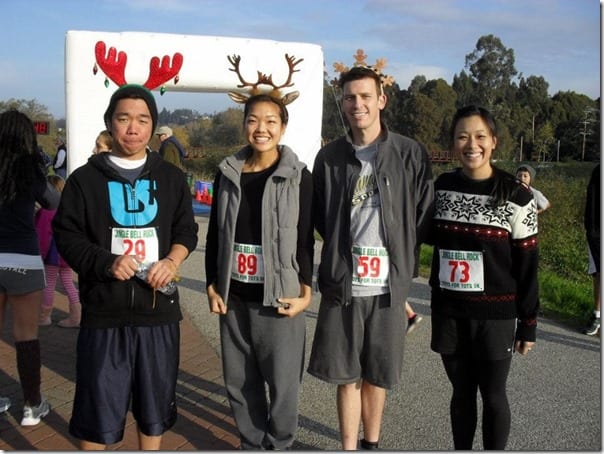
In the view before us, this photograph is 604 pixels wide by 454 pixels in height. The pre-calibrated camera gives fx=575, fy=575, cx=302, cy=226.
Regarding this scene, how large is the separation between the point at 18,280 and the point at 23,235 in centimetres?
25

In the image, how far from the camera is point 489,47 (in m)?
59.0

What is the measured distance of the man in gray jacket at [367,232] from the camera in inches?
109

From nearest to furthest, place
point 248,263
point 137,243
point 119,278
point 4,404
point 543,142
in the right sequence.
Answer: point 119,278, point 137,243, point 248,263, point 4,404, point 543,142

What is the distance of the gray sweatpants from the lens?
277 centimetres

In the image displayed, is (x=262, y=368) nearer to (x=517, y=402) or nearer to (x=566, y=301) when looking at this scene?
(x=517, y=402)

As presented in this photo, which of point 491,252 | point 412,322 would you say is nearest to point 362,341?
point 491,252

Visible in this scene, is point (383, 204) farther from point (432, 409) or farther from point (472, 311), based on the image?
point (432, 409)

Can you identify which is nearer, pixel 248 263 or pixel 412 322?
pixel 248 263

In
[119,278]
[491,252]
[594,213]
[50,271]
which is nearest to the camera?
[119,278]

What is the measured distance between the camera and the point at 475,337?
2678mm

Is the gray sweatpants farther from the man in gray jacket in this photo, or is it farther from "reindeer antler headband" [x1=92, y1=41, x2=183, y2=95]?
"reindeer antler headband" [x1=92, y1=41, x2=183, y2=95]

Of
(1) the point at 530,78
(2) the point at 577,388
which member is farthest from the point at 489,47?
(2) the point at 577,388

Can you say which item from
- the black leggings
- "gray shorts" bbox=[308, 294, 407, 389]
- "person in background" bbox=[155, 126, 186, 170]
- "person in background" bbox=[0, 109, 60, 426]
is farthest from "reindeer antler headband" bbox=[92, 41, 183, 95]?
the black leggings

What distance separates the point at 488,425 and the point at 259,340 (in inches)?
46.3
